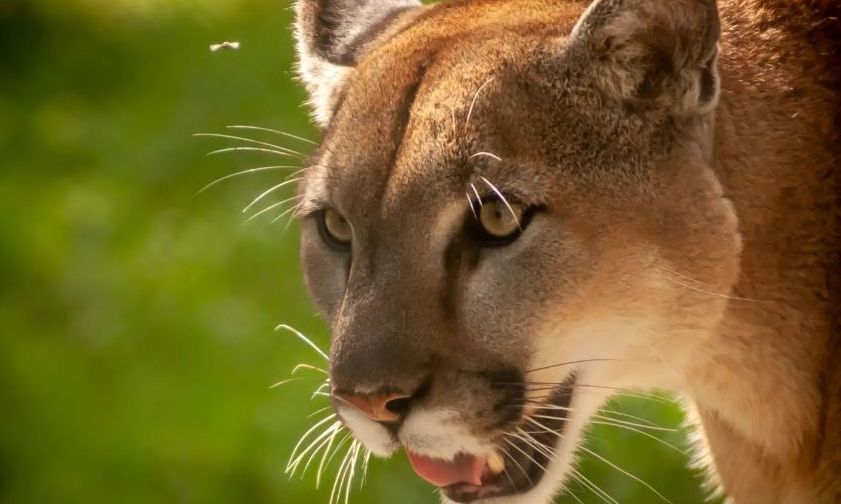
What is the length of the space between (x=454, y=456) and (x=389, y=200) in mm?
526

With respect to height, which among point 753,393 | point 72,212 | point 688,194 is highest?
point 688,194

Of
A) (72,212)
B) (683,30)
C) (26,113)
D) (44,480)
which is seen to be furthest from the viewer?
(26,113)

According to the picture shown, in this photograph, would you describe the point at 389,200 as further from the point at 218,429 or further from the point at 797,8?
the point at 218,429

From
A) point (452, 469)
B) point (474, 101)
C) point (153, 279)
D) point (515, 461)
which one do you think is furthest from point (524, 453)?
point (153, 279)

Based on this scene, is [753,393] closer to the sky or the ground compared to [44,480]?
closer to the sky

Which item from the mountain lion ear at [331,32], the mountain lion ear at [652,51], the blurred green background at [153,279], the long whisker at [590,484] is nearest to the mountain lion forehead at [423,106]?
the mountain lion ear at [652,51]

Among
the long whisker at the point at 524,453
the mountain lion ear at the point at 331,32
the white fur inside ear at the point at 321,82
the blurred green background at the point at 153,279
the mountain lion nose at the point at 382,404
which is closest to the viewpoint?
the mountain lion nose at the point at 382,404

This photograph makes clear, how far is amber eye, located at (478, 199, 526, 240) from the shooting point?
2.86 metres

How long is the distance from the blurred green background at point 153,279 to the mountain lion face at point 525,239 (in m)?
1.82

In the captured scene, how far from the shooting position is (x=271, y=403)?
5.71m

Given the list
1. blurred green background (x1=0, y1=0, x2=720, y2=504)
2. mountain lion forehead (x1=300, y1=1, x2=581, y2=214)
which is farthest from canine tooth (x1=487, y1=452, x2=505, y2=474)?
blurred green background (x1=0, y1=0, x2=720, y2=504)

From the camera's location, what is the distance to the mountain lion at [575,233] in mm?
2826

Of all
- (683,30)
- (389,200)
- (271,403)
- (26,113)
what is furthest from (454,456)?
(26,113)

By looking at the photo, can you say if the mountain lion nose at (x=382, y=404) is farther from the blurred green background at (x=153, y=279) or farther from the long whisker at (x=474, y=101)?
the blurred green background at (x=153, y=279)
